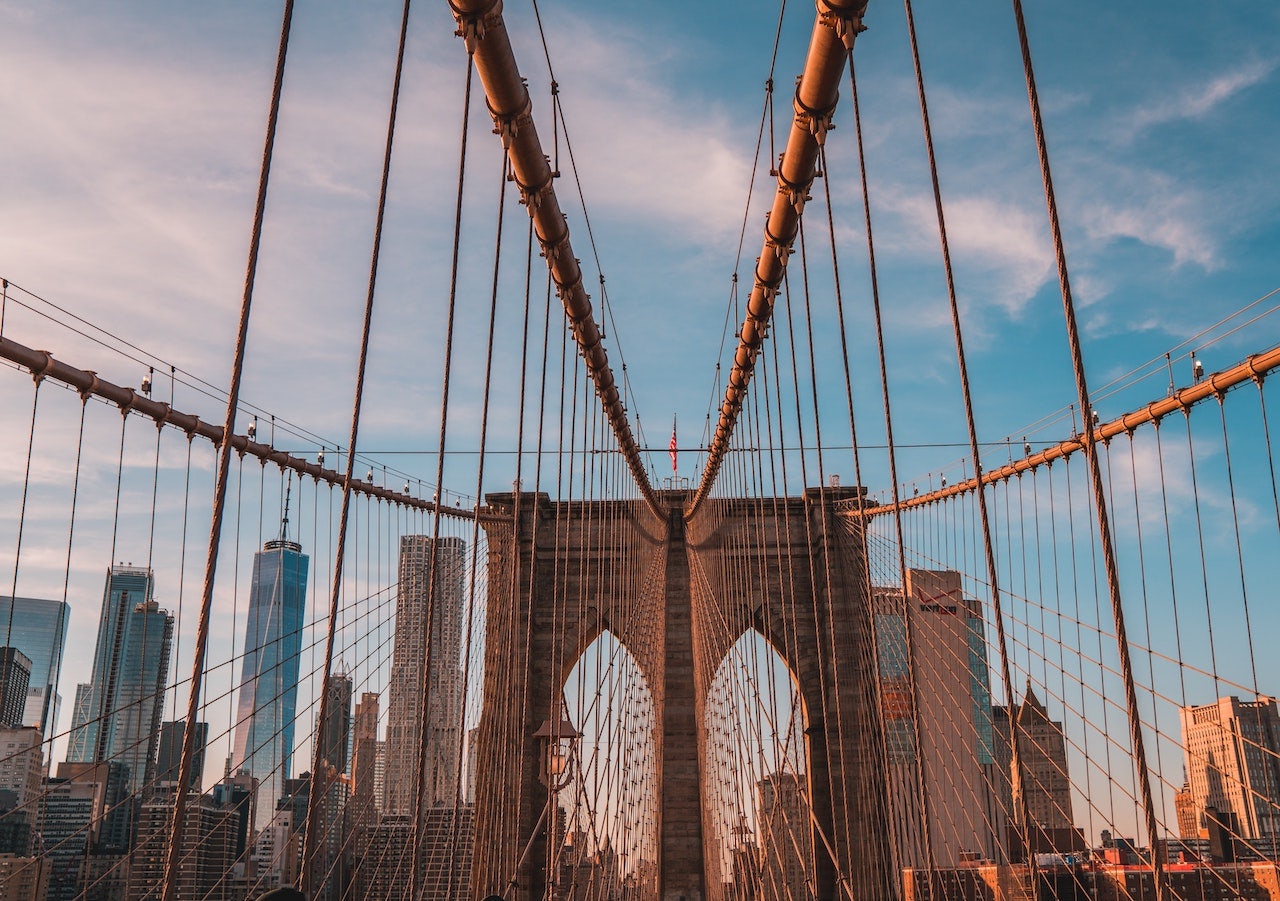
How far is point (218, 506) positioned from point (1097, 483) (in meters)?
2.26

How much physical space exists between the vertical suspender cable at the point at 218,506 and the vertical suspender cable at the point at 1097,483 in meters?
2.06

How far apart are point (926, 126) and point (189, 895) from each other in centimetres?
2454

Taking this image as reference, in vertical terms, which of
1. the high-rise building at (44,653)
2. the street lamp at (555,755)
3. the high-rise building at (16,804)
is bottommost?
the high-rise building at (16,804)

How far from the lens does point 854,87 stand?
5.19 metres

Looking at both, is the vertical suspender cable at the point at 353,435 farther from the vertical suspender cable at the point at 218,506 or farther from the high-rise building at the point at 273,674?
the high-rise building at the point at 273,674

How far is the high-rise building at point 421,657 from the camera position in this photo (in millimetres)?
15961

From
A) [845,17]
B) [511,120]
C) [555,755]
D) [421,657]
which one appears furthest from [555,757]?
[421,657]

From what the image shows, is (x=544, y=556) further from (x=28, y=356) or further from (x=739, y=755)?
(x=28, y=356)

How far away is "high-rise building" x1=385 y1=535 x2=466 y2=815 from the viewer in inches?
628

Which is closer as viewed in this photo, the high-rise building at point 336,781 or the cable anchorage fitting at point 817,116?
the cable anchorage fitting at point 817,116

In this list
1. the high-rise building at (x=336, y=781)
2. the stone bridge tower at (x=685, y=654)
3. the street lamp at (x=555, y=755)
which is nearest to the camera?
the high-rise building at (x=336, y=781)

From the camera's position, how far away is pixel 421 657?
1634cm

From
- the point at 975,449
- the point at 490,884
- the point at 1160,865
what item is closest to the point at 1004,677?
the point at 975,449

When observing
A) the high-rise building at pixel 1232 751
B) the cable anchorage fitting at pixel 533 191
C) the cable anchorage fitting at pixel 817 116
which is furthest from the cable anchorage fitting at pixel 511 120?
the high-rise building at pixel 1232 751
